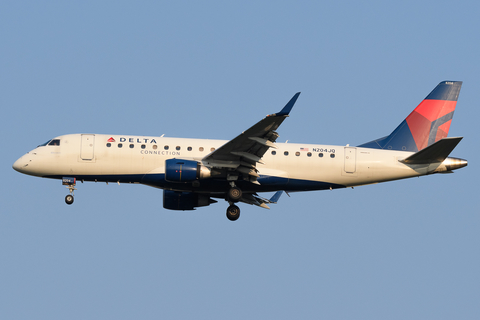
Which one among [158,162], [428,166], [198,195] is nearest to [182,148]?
[158,162]

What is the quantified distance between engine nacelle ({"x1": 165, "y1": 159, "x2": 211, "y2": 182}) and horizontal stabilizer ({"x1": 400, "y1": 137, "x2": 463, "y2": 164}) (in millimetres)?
12373

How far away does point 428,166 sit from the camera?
35.8m

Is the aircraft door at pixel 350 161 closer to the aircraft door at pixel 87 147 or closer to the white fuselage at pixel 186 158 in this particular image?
the white fuselage at pixel 186 158

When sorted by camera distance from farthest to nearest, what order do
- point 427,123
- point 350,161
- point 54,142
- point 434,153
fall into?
1. point 427,123
2. point 54,142
3. point 350,161
4. point 434,153

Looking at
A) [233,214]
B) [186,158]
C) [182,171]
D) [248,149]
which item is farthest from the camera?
[233,214]

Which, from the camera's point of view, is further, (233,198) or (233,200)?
(233,200)

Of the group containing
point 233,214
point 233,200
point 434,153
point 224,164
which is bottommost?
point 233,214

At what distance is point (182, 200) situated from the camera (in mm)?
38719

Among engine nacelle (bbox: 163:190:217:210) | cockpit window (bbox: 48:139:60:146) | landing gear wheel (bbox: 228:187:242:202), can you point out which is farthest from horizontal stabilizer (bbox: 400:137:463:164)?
cockpit window (bbox: 48:139:60:146)

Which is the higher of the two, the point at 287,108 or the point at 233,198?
the point at 287,108

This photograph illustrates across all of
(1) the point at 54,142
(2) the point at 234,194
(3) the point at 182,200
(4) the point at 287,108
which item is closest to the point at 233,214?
(2) the point at 234,194

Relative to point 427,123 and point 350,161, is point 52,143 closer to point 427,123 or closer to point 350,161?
point 350,161

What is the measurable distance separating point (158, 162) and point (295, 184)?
26.6 ft

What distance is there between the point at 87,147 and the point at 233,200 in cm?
910
